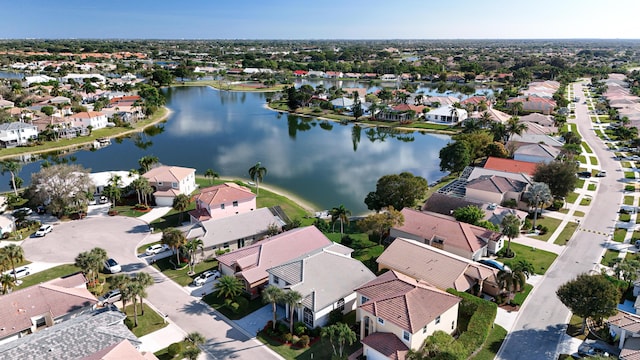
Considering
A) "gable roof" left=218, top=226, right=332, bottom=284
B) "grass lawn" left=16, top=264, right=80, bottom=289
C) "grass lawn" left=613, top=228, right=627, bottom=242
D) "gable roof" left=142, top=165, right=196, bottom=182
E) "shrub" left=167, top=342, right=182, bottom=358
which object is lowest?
"grass lawn" left=613, top=228, right=627, bottom=242

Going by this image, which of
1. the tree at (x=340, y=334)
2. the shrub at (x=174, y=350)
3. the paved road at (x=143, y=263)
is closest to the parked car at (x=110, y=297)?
the paved road at (x=143, y=263)

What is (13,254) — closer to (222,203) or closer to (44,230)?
(44,230)

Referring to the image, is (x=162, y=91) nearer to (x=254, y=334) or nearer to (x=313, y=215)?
(x=313, y=215)

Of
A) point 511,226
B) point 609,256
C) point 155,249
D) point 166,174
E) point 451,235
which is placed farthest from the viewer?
point 166,174

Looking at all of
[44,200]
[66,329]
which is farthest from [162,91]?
[66,329]

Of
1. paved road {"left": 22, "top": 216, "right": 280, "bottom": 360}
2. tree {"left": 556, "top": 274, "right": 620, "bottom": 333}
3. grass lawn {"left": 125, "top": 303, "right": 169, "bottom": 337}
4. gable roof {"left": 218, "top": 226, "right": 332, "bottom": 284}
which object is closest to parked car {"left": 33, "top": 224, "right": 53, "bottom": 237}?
paved road {"left": 22, "top": 216, "right": 280, "bottom": 360}

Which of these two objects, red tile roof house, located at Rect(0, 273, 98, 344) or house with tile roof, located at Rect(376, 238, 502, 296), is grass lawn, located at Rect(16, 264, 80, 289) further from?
house with tile roof, located at Rect(376, 238, 502, 296)

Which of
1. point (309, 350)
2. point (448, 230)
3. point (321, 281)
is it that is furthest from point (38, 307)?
point (448, 230)

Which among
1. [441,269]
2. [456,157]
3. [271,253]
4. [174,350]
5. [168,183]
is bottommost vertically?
[174,350]
